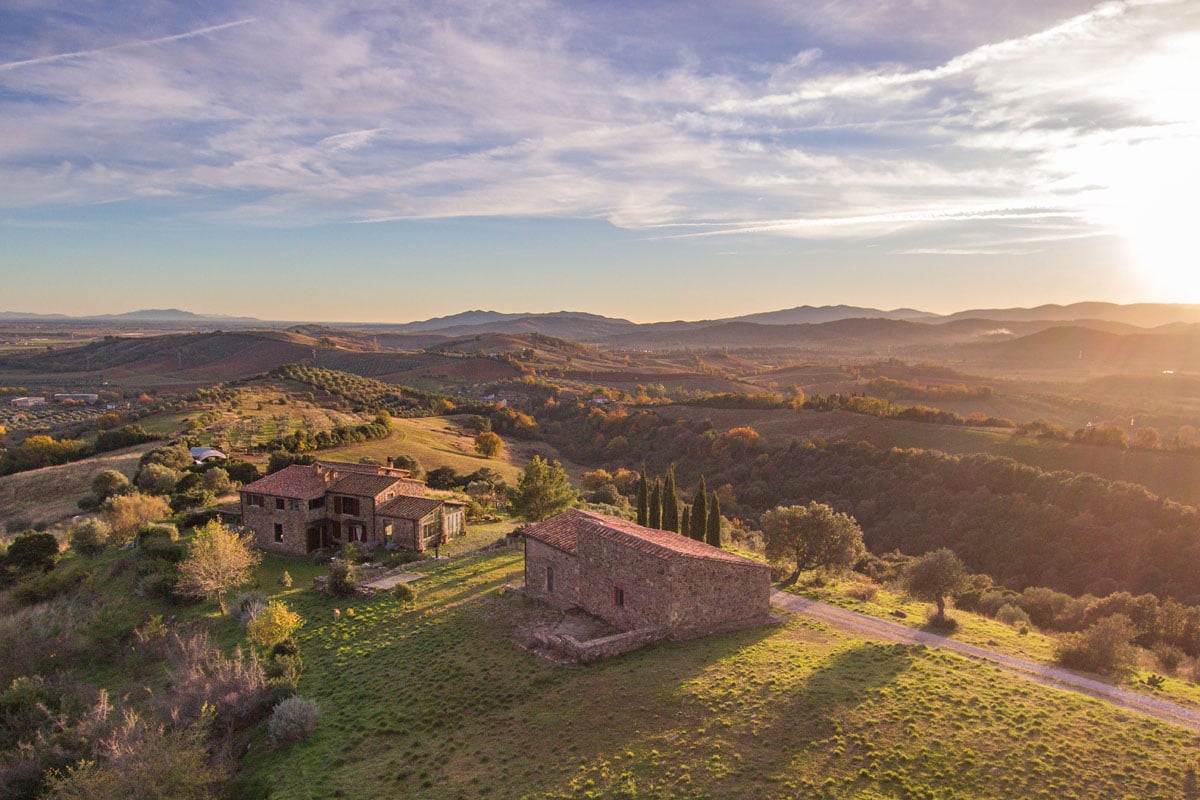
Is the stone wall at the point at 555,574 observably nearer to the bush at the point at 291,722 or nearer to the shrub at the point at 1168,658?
the bush at the point at 291,722

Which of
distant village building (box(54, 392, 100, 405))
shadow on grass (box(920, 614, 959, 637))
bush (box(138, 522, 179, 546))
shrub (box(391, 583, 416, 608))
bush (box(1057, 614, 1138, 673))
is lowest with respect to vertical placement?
shrub (box(391, 583, 416, 608))

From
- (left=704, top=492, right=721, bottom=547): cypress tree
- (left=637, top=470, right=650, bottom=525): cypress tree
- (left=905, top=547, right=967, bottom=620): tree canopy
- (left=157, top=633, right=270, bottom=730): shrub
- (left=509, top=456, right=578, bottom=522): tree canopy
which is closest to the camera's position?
(left=157, top=633, right=270, bottom=730): shrub

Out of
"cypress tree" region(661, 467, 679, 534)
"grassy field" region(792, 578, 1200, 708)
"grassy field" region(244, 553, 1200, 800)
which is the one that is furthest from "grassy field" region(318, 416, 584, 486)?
"grassy field" region(244, 553, 1200, 800)

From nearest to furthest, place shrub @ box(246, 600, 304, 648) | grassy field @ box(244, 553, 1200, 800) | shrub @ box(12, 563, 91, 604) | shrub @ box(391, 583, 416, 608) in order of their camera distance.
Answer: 1. grassy field @ box(244, 553, 1200, 800)
2. shrub @ box(246, 600, 304, 648)
3. shrub @ box(391, 583, 416, 608)
4. shrub @ box(12, 563, 91, 604)

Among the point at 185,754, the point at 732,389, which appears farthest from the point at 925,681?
the point at 732,389

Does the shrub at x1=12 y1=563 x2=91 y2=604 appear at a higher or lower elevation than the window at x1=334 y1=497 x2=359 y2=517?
lower

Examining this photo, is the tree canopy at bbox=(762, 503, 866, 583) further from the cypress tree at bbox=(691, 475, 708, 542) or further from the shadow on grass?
the shadow on grass

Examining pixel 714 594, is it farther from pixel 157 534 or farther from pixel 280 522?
pixel 157 534

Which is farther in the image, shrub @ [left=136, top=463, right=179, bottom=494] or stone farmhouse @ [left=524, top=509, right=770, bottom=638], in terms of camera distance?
shrub @ [left=136, top=463, right=179, bottom=494]
